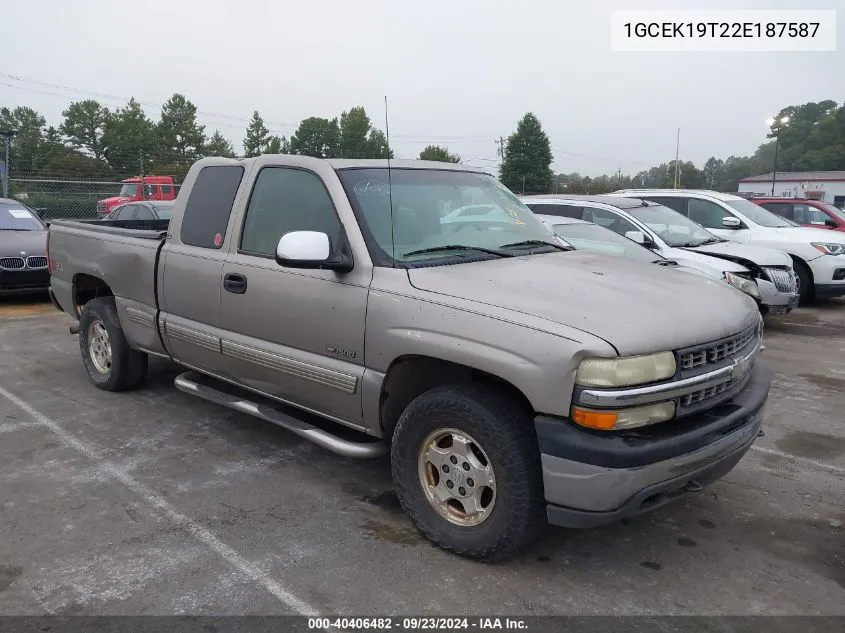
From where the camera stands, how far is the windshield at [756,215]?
11367mm

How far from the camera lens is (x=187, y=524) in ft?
11.9

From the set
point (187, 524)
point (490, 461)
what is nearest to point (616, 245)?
point (490, 461)

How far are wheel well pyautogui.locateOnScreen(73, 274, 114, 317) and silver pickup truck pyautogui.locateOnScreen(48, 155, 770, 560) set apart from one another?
105 cm

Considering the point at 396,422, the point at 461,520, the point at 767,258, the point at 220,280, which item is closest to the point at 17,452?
the point at 220,280

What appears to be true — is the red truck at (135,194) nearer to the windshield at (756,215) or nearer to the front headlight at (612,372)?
the windshield at (756,215)

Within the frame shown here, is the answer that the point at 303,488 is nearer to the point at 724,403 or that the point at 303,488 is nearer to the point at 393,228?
the point at 393,228

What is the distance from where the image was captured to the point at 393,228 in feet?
12.5

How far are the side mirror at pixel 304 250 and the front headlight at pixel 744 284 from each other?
573 centimetres

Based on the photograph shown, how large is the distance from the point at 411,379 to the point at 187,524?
4.49 ft

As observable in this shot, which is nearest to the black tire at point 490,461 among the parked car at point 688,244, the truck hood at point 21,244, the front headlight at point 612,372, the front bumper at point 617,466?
the front bumper at point 617,466

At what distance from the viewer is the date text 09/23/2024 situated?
279 cm

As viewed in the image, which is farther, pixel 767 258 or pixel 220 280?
pixel 767 258

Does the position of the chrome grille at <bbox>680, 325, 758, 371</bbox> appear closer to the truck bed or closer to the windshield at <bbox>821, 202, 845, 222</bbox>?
the truck bed

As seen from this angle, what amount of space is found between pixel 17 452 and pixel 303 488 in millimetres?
1966
